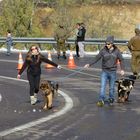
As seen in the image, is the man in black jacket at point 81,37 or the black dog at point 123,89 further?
the man in black jacket at point 81,37

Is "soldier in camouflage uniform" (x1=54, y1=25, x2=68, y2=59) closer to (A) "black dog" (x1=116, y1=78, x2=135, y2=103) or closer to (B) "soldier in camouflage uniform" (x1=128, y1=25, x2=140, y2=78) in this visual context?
(B) "soldier in camouflage uniform" (x1=128, y1=25, x2=140, y2=78)

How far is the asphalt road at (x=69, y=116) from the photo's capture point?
33.8 ft

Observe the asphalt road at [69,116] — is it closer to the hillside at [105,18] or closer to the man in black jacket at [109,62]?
the man in black jacket at [109,62]

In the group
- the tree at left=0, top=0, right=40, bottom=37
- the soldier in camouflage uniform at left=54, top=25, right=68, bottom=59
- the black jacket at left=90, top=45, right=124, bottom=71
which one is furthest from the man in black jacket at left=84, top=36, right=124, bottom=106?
the tree at left=0, top=0, right=40, bottom=37

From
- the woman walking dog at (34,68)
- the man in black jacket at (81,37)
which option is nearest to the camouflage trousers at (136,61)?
the woman walking dog at (34,68)

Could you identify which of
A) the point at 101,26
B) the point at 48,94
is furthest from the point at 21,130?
the point at 101,26

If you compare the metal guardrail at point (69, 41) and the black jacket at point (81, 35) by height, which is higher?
the black jacket at point (81, 35)

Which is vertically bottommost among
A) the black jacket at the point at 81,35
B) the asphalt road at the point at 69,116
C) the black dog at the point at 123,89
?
the asphalt road at the point at 69,116

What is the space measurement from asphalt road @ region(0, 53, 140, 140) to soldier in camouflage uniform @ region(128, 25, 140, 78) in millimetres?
1726

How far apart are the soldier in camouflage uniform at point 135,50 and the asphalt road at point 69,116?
1.73 meters

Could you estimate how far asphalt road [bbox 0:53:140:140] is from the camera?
406 inches

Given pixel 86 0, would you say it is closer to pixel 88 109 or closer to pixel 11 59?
pixel 11 59

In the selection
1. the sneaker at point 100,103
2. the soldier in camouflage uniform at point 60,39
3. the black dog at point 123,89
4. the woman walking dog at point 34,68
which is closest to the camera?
the sneaker at point 100,103

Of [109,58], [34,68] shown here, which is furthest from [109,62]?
[34,68]
